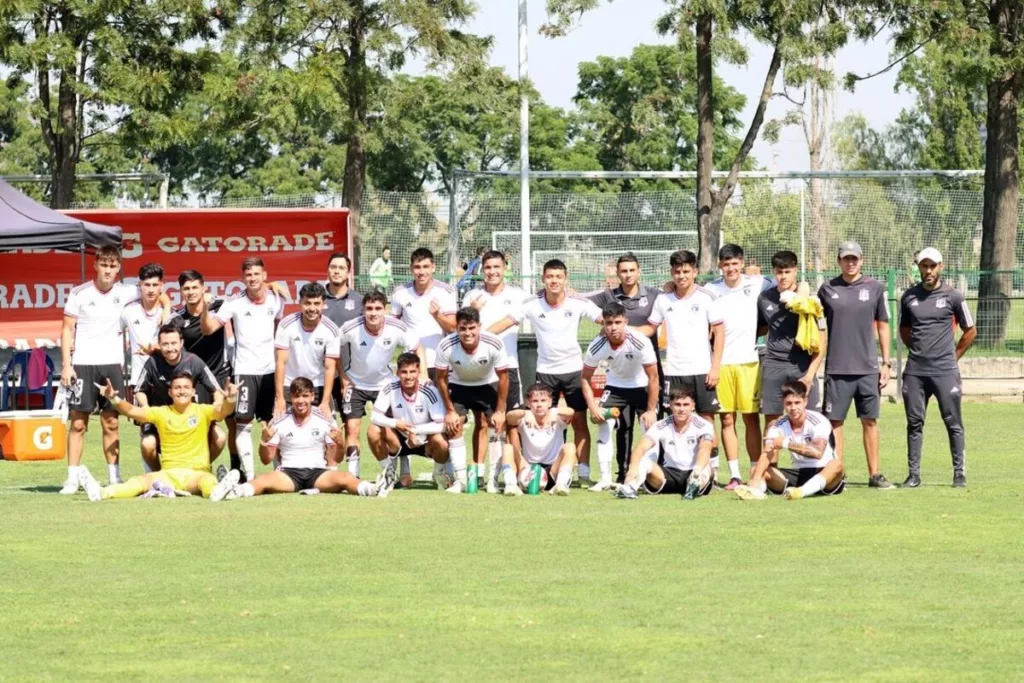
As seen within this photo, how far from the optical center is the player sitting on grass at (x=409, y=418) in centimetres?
1346

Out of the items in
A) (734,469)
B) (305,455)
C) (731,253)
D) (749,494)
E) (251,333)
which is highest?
(731,253)

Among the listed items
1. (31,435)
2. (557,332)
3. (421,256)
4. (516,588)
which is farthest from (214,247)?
(516,588)

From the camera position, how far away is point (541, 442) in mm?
13453

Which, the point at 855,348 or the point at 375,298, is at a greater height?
the point at 375,298

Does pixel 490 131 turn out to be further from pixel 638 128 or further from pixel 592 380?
pixel 592 380

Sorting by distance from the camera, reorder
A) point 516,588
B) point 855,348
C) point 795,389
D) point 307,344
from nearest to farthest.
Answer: point 516,588
point 795,389
point 855,348
point 307,344

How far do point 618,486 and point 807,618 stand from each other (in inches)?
201

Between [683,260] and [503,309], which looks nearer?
[683,260]

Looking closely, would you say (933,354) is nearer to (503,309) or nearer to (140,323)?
(503,309)

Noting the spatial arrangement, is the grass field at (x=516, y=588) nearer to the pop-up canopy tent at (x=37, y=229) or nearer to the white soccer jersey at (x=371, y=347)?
the white soccer jersey at (x=371, y=347)

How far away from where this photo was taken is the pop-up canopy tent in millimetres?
16250

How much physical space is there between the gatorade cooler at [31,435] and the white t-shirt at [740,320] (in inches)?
241

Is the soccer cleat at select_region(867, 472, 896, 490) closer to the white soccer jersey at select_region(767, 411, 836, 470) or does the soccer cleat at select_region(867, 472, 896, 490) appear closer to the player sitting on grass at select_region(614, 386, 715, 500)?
the white soccer jersey at select_region(767, 411, 836, 470)

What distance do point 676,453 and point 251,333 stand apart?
3.67 meters
